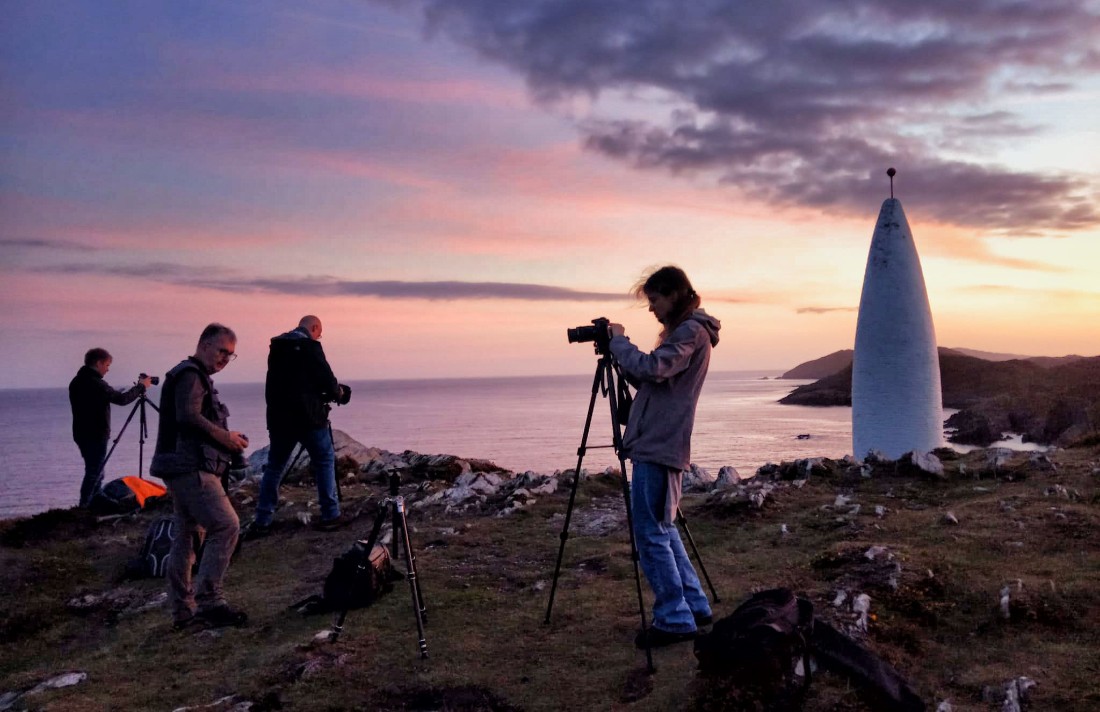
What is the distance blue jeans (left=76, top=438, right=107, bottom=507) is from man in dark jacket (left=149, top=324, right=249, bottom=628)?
7.01 metres

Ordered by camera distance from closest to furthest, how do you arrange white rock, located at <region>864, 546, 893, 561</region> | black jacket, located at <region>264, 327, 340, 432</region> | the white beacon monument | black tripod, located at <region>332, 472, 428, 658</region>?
black tripod, located at <region>332, 472, 428, 658</region>, white rock, located at <region>864, 546, 893, 561</region>, black jacket, located at <region>264, 327, 340, 432</region>, the white beacon monument

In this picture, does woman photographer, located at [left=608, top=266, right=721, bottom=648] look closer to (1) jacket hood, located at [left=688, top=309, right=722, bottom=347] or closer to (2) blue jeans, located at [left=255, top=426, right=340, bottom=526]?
(1) jacket hood, located at [left=688, top=309, right=722, bottom=347]

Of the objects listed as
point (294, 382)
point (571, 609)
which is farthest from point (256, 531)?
point (571, 609)

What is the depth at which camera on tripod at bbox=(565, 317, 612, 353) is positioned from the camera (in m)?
5.71

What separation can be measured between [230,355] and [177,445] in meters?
0.92

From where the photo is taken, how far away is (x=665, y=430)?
5.23m

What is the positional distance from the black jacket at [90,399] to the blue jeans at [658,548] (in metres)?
10.0

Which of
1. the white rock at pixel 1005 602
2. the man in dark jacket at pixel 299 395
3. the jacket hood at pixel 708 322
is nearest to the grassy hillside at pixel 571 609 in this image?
the white rock at pixel 1005 602

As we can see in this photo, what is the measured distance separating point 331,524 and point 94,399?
5.10m

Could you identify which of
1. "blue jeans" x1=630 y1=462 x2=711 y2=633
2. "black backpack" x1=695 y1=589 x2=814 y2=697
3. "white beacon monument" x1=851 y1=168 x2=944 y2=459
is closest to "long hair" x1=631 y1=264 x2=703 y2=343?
"blue jeans" x1=630 y1=462 x2=711 y2=633

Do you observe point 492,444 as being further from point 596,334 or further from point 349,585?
point 596,334

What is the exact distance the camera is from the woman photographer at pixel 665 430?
519 centimetres

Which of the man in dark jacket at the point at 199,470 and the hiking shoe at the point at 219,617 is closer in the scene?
the man in dark jacket at the point at 199,470

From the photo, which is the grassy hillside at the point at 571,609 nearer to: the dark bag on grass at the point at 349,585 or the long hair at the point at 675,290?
the dark bag on grass at the point at 349,585
